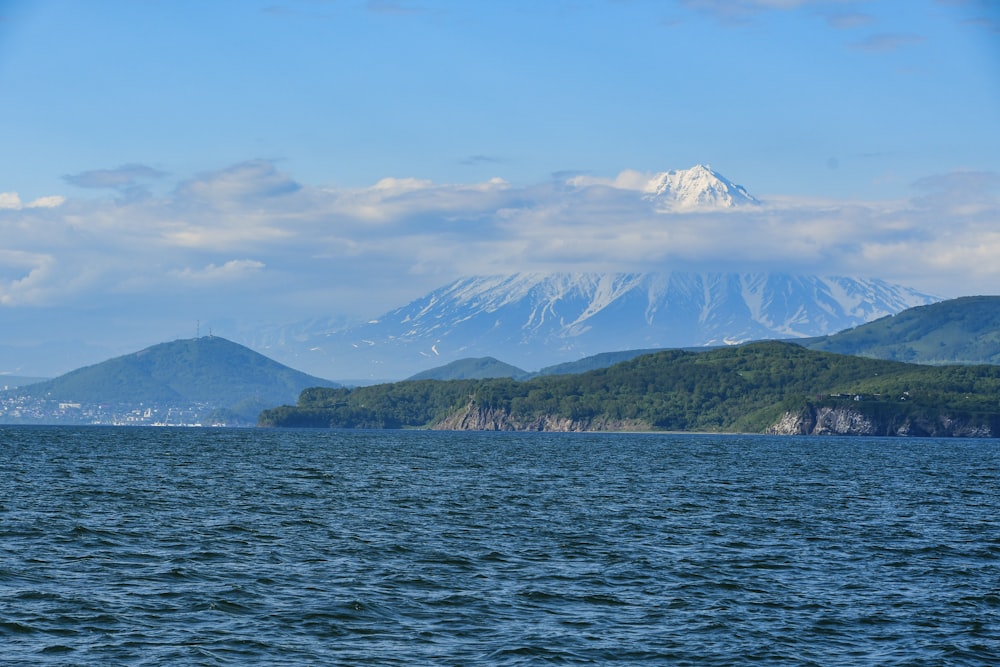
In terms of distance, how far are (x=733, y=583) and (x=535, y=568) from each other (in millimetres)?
9453

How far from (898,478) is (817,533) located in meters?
70.2

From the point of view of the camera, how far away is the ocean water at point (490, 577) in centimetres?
4356

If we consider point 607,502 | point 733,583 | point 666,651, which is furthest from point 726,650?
point 607,502

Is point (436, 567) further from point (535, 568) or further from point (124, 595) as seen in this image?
point (124, 595)

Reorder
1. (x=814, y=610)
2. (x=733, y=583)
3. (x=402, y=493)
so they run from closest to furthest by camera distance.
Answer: (x=814, y=610), (x=733, y=583), (x=402, y=493)

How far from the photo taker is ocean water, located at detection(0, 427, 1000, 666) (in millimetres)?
43562

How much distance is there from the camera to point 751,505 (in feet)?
320

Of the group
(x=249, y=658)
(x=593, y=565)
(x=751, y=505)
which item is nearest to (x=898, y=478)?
(x=751, y=505)

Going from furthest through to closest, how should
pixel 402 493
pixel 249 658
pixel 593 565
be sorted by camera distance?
pixel 402 493, pixel 593 565, pixel 249 658

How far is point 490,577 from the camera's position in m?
57.6

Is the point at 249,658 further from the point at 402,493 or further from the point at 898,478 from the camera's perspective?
the point at 898,478

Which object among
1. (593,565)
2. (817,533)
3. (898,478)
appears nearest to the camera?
(593,565)

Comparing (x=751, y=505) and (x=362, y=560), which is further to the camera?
(x=751, y=505)

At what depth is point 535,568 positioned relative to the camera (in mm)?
60375
